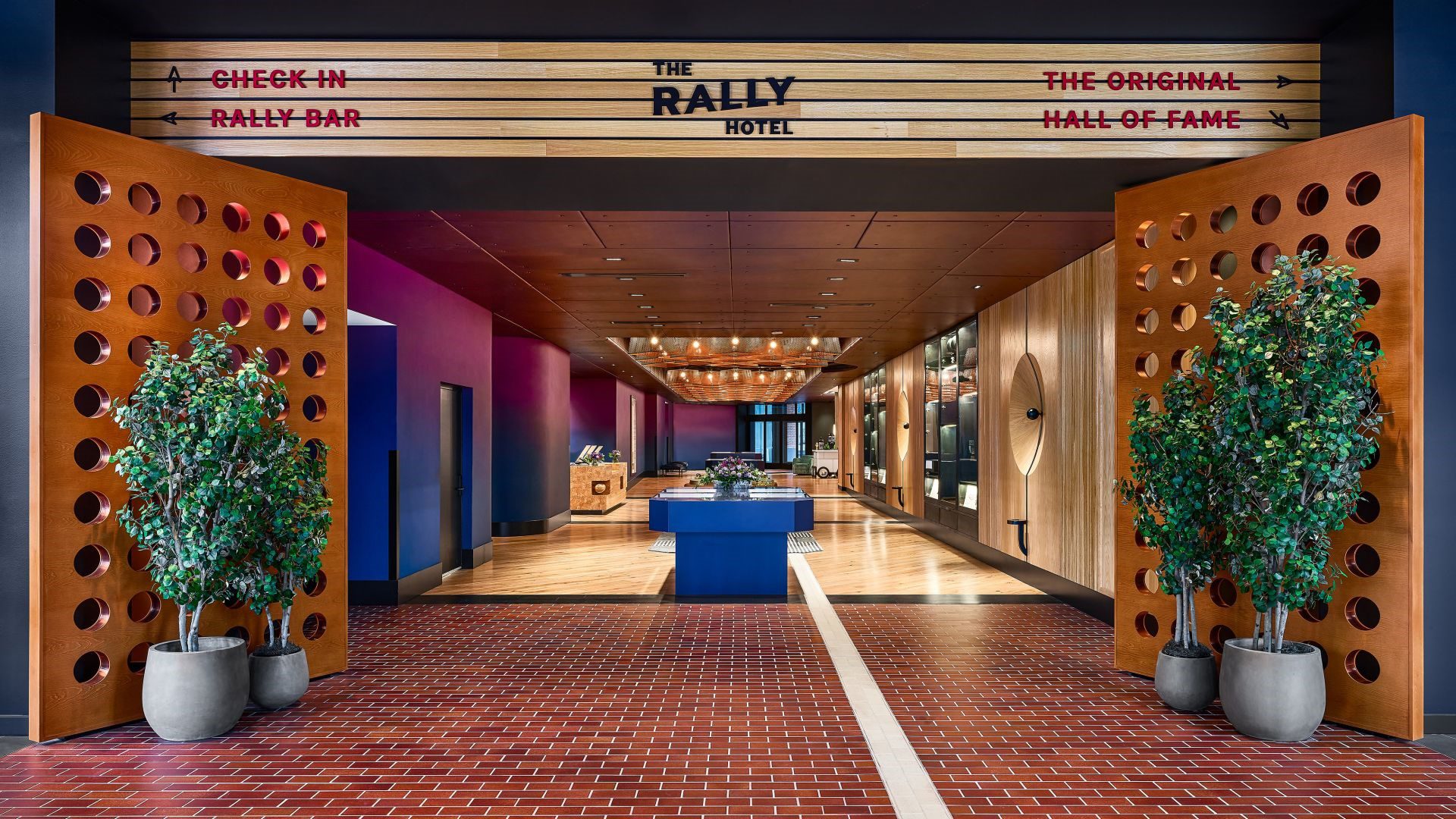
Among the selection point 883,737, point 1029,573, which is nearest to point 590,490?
point 1029,573

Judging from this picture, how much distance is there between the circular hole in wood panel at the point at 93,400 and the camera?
14.2ft

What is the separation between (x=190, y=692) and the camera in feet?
13.8

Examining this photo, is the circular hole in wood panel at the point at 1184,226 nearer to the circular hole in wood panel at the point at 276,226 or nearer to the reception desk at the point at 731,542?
the reception desk at the point at 731,542

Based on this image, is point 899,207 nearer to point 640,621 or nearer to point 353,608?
point 640,621

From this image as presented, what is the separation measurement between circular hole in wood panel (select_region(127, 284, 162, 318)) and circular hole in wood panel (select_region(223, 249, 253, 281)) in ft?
1.43

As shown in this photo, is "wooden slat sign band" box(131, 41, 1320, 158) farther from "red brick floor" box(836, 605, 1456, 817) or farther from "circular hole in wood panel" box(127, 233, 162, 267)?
"red brick floor" box(836, 605, 1456, 817)

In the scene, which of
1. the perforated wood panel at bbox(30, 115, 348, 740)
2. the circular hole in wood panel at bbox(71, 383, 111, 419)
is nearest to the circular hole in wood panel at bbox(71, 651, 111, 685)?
the perforated wood panel at bbox(30, 115, 348, 740)

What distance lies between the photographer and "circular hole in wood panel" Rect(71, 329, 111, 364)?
14.1 feet

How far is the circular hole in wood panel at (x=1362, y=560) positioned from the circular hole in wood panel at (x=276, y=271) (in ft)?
20.7

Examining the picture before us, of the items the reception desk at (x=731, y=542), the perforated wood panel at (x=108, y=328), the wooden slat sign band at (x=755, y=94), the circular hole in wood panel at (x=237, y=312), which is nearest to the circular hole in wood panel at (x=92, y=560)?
the perforated wood panel at (x=108, y=328)

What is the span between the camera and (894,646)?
20.5 feet

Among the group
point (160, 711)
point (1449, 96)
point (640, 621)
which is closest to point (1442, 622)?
point (1449, 96)

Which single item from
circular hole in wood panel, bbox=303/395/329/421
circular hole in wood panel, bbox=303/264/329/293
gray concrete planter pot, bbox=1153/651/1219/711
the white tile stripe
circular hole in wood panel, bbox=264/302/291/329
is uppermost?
circular hole in wood panel, bbox=303/264/329/293

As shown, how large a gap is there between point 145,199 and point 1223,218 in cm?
642
